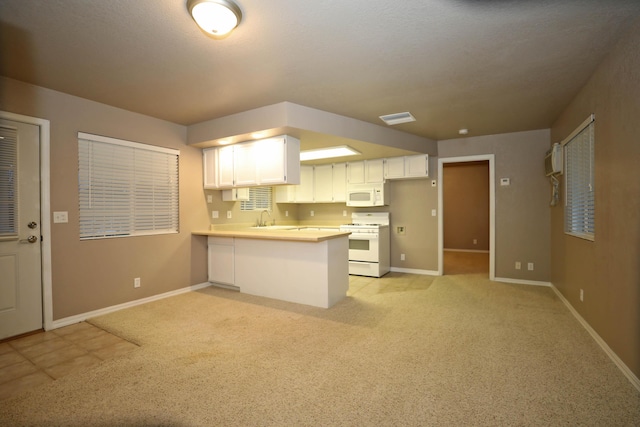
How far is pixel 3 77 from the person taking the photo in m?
2.83

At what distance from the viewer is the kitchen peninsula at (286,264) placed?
3.73 m

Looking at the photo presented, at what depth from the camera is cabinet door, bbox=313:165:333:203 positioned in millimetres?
6211

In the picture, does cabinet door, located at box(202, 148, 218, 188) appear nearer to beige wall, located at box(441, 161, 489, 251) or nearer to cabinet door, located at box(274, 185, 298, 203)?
cabinet door, located at box(274, 185, 298, 203)

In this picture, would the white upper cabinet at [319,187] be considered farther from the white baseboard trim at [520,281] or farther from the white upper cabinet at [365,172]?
the white baseboard trim at [520,281]

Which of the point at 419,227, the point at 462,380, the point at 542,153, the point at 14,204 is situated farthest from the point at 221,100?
the point at 542,153

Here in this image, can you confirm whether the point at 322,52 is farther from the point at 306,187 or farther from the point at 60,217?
the point at 306,187

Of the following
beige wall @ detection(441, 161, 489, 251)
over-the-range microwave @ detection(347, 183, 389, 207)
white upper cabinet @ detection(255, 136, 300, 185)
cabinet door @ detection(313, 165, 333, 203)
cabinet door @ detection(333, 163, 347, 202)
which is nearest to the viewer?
white upper cabinet @ detection(255, 136, 300, 185)

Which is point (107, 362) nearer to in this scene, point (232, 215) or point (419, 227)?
point (232, 215)

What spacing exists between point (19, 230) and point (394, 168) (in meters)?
5.16

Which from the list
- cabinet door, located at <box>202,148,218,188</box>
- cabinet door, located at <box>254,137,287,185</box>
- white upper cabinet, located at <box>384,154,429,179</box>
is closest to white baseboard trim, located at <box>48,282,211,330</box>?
cabinet door, located at <box>202,148,218,188</box>

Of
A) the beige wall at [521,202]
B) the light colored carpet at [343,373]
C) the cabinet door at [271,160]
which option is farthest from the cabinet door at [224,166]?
the beige wall at [521,202]

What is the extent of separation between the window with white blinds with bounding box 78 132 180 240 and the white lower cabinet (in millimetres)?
643

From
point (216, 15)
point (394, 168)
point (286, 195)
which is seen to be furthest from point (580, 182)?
point (286, 195)

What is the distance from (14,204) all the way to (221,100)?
7.40 feet
